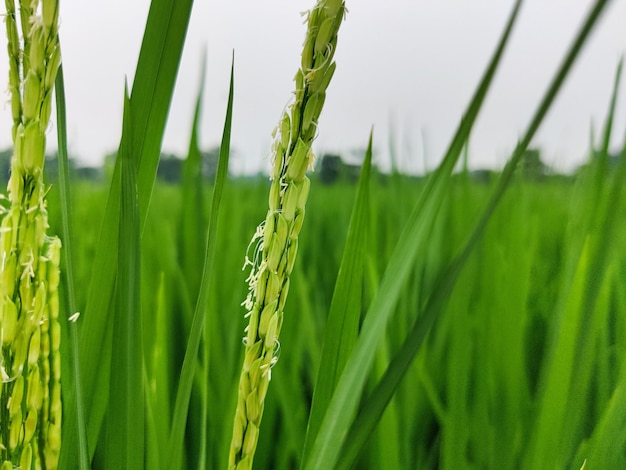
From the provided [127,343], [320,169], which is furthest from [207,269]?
[320,169]

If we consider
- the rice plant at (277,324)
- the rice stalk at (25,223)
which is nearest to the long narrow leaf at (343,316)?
the rice plant at (277,324)

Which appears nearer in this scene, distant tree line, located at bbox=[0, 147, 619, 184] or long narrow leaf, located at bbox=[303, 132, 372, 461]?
long narrow leaf, located at bbox=[303, 132, 372, 461]

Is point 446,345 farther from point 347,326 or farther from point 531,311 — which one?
point 347,326

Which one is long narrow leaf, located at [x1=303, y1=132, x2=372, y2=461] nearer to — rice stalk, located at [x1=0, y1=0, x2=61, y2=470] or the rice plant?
the rice plant

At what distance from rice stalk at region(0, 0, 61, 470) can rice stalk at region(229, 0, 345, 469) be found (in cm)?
6

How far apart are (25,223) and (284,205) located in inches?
3.0

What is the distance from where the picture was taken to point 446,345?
416 millimetres

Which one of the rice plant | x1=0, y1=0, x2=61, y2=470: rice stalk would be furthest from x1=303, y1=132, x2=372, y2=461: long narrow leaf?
x1=0, y1=0, x2=61, y2=470: rice stalk

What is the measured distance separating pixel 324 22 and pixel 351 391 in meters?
0.11

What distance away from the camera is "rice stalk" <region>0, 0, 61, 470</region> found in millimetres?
135

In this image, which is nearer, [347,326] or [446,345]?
[347,326]

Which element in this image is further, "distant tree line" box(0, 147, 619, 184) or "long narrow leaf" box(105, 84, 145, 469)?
"distant tree line" box(0, 147, 619, 184)

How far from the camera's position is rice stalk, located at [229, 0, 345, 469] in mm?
128

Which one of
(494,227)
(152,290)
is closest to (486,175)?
(494,227)
